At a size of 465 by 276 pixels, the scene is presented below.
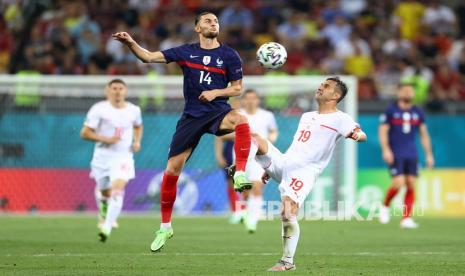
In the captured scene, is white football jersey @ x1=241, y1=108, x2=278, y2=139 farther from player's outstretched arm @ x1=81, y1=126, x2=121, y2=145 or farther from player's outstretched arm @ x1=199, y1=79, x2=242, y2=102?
player's outstretched arm @ x1=199, y1=79, x2=242, y2=102

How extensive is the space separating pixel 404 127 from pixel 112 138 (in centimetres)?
594

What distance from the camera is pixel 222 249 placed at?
520 inches

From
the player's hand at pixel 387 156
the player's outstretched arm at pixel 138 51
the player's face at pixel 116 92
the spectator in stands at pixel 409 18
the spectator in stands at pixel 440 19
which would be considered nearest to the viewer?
the player's outstretched arm at pixel 138 51

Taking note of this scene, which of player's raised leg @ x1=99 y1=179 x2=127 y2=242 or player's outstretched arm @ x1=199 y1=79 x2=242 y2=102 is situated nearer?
player's outstretched arm @ x1=199 y1=79 x2=242 y2=102

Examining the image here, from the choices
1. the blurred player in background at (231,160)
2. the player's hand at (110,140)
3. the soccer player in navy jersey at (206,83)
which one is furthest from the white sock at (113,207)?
the blurred player in background at (231,160)

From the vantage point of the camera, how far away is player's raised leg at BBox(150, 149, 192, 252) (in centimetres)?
1156

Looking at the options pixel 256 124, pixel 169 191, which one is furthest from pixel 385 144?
pixel 169 191

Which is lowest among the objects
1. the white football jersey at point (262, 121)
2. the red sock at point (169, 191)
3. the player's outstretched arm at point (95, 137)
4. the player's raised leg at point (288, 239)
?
the player's raised leg at point (288, 239)

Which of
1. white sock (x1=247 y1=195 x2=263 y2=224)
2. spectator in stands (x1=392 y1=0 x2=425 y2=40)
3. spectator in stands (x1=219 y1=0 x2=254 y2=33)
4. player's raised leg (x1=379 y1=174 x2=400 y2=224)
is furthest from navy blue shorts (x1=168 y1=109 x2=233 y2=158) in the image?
spectator in stands (x1=392 y1=0 x2=425 y2=40)

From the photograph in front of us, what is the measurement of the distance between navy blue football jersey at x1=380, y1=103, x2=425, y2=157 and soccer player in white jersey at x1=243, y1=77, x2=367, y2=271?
838cm

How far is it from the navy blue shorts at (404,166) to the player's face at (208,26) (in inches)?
331

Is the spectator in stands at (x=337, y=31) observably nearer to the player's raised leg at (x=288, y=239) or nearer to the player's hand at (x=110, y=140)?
the player's hand at (x=110, y=140)

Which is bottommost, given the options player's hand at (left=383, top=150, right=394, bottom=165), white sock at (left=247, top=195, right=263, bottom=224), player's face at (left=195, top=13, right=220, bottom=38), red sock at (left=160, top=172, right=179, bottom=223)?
red sock at (left=160, top=172, right=179, bottom=223)

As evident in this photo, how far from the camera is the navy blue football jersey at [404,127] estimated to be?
62.6 feet
